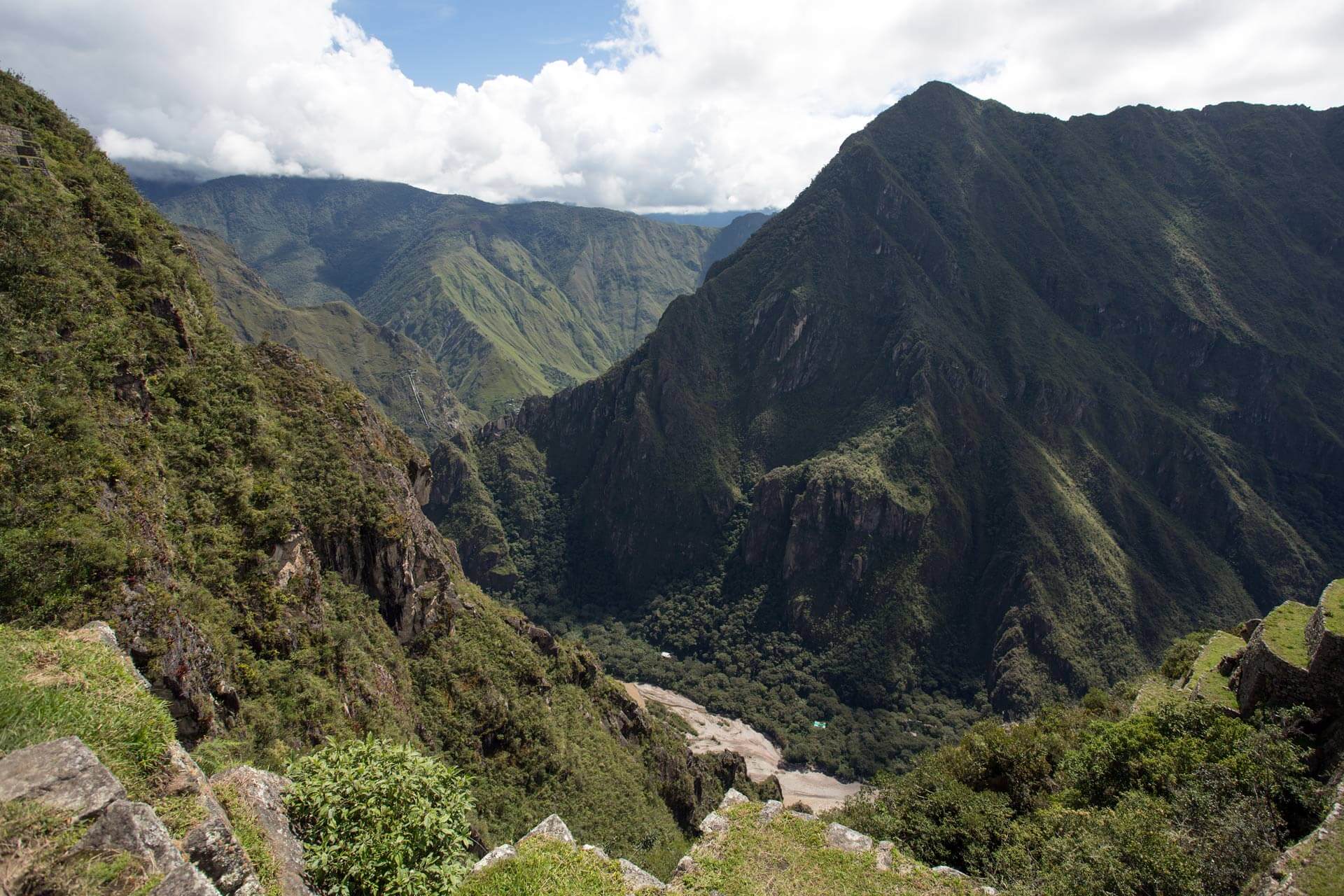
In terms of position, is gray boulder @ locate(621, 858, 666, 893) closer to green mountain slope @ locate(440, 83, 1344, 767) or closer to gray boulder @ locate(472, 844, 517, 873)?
gray boulder @ locate(472, 844, 517, 873)

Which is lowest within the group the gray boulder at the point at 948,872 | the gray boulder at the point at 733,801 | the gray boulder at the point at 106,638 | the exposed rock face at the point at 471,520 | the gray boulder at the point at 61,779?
the exposed rock face at the point at 471,520

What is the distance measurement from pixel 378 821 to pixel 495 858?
4811mm

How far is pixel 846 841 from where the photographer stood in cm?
2027

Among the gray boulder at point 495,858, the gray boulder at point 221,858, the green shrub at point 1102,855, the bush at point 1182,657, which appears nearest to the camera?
the gray boulder at point 221,858

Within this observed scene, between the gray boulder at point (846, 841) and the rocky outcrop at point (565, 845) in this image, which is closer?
the rocky outcrop at point (565, 845)

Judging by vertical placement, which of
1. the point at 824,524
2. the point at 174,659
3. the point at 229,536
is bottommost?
the point at 824,524

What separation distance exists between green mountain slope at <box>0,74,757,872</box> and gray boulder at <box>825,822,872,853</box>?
63.0 feet

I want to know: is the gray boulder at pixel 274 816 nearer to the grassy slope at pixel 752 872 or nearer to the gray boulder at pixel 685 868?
the grassy slope at pixel 752 872

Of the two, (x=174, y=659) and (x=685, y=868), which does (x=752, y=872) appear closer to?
(x=685, y=868)

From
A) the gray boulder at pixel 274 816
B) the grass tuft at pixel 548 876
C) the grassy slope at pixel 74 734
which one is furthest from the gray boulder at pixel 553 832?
the grassy slope at pixel 74 734

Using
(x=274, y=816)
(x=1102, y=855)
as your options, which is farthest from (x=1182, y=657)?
(x=274, y=816)

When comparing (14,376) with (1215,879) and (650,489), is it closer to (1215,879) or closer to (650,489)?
(1215,879)

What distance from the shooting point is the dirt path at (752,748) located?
4213 inches

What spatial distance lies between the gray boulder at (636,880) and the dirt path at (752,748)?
87.8 m
